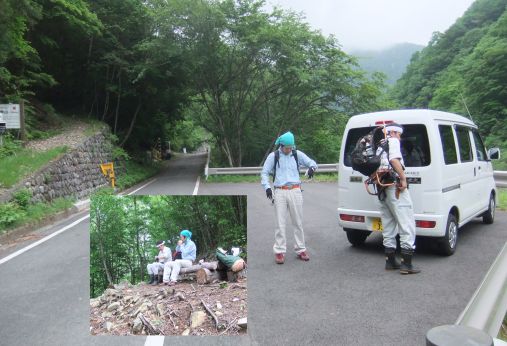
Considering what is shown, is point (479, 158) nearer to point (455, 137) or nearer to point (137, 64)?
point (455, 137)

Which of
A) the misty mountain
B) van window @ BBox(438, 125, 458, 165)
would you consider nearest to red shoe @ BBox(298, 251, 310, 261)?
van window @ BBox(438, 125, 458, 165)

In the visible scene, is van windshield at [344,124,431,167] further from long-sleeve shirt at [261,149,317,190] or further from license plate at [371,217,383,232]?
long-sleeve shirt at [261,149,317,190]

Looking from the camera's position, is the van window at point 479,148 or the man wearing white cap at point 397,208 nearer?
the man wearing white cap at point 397,208

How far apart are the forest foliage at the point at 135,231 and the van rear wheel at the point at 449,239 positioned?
4.92m

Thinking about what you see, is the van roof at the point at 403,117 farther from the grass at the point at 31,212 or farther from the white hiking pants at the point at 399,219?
the grass at the point at 31,212

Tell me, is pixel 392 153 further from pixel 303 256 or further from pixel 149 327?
pixel 149 327

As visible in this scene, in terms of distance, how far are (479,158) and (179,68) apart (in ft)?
64.9

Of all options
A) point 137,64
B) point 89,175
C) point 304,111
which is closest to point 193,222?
point 89,175

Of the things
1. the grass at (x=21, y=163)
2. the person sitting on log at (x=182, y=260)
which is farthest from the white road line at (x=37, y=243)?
the person sitting on log at (x=182, y=260)

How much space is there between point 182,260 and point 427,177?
15.9 feet

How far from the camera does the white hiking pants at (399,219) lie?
564 cm

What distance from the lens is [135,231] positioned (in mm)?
2248

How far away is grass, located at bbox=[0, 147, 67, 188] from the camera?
11.7 metres

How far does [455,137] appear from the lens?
6.97 m
